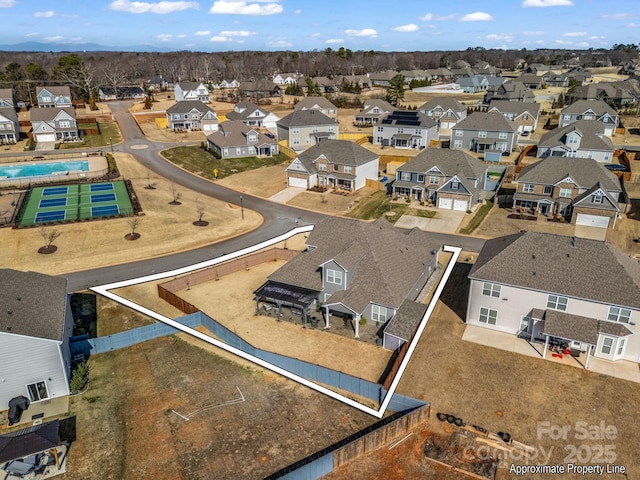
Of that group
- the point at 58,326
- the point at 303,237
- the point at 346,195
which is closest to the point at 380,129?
the point at 346,195

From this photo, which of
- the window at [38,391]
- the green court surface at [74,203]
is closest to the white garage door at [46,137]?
the green court surface at [74,203]

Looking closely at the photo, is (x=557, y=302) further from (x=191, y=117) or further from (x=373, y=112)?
(x=191, y=117)

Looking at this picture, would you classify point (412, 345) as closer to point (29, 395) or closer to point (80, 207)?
point (29, 395)

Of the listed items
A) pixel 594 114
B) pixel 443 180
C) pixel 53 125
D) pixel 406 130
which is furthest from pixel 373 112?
pixel 53 125

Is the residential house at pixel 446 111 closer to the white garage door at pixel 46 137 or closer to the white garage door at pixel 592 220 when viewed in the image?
the white garage door at pixel 592 220

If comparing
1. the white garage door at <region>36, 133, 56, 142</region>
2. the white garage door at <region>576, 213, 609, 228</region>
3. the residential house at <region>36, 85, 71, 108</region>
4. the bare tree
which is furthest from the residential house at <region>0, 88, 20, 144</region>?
the white garage door at <region>576, 213, 609, 228</region>

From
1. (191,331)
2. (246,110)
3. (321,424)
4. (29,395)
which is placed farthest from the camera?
(246,110)
